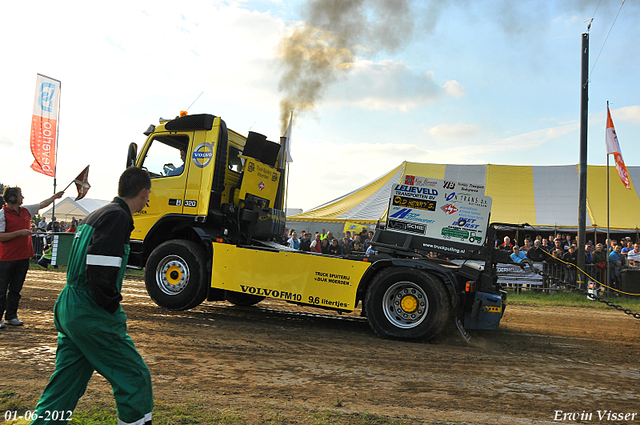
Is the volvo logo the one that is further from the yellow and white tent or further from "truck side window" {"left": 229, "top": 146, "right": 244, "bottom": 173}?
the yellow and white tent

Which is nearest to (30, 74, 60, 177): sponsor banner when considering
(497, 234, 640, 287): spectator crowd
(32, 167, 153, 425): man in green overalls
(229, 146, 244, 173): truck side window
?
(229, 146, 244, 173): truck side window

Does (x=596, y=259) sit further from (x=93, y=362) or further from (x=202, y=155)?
(x=93, y=362)

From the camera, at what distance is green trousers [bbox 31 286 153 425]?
250 centimetres

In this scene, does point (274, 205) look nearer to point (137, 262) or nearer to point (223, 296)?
point (223, 296)

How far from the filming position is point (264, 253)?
7238 millimetres

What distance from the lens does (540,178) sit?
2108 cm

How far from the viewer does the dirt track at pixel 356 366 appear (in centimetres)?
389

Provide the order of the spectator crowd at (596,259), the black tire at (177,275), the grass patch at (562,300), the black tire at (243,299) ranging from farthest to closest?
the spectator crowd at (596,259) → the grass patch at (562,300) → the black tire at (243,299) → the black tire at (177,275)

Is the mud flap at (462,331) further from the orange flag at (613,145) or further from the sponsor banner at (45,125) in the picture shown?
the sponsor banner at (45,125)

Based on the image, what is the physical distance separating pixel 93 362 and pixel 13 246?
453cm

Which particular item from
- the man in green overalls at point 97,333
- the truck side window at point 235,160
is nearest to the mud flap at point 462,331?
the truck side window at point 235,160

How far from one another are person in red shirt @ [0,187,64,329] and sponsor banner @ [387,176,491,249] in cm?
492

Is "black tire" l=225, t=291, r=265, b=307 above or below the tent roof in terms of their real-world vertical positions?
below

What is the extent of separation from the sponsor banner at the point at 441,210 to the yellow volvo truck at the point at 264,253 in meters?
0.02
